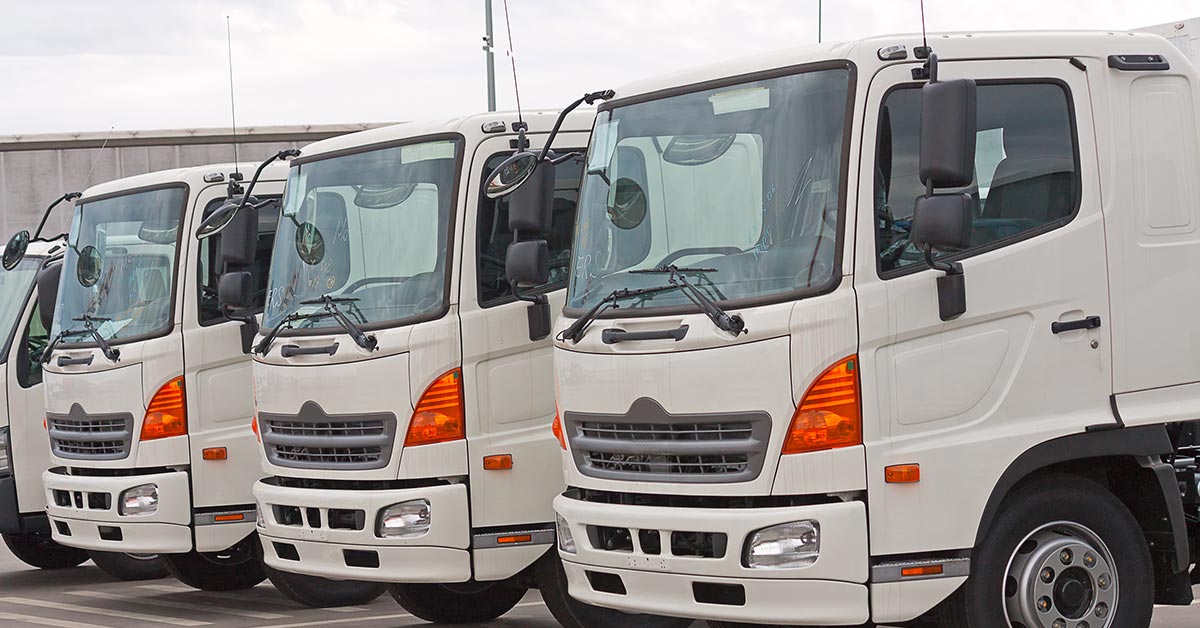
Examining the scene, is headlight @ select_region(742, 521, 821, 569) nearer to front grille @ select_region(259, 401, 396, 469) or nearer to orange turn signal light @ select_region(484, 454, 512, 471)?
orange turn signal light @ select_region(484, 454, 512, 471)

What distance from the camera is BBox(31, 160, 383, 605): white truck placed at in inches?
423

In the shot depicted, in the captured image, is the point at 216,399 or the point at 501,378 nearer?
the point at 501,378

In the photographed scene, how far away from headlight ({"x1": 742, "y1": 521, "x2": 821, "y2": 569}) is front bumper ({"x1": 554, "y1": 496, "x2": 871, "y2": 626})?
2 cm

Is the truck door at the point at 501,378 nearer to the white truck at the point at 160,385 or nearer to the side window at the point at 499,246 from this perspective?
the side window at the point at 499,246

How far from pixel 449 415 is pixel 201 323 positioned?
2.84m

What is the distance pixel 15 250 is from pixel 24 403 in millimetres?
1293

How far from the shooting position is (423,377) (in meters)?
8.63

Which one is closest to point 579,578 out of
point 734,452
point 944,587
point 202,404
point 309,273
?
point 734,452

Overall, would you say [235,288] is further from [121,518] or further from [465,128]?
[465,128]

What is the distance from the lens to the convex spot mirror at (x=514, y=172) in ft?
26.2

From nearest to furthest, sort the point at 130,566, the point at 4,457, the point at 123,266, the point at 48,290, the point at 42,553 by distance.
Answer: the point at 123,266 → the point at 48,290 → the point at 4,457 → the point at 130,566 → the point at 42,553

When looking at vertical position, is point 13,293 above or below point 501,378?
above

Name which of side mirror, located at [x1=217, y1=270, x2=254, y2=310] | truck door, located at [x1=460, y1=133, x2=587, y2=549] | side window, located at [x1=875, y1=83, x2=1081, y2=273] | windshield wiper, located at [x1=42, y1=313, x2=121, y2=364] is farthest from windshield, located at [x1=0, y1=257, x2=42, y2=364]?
side window, located at [x1=875, y1=83, x2=1081, y2=273]

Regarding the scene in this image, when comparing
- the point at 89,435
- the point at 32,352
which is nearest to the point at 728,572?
the point at 89,435
